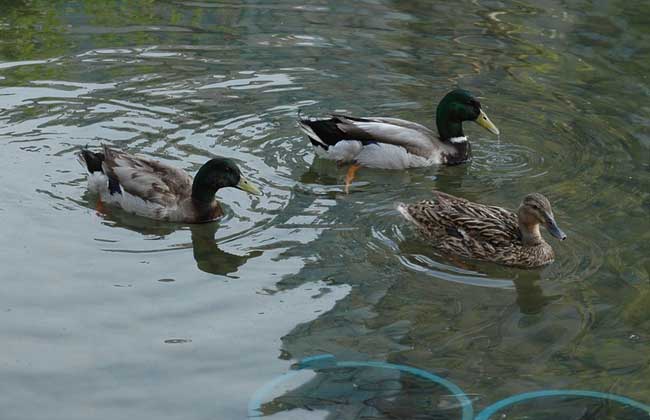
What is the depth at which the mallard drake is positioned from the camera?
8633 millimetres

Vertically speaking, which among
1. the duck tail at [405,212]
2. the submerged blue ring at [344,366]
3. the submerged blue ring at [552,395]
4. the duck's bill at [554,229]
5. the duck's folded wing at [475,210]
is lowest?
the submerged blue ring at [552,395]

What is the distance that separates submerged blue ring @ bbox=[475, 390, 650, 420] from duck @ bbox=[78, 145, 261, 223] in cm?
345

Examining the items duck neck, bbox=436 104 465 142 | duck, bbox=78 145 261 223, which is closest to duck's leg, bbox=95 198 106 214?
duck, bbox=78 145 261 223

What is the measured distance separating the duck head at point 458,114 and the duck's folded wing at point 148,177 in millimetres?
2871

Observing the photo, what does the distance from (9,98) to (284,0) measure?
5.36 metres

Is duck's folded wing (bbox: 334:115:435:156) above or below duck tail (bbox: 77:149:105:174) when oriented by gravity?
below

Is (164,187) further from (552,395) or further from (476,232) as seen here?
(552,395)

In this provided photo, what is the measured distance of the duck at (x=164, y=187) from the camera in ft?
31.2

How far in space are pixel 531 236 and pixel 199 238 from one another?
2.56 meters

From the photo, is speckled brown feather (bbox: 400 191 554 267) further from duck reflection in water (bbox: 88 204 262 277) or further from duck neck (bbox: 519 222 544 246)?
duck reflection in water (bbox: 88 204 262 277)

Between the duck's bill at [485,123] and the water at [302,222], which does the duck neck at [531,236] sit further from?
the duck's bill at [485,123]

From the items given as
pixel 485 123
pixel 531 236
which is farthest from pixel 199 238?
pixel 485 123

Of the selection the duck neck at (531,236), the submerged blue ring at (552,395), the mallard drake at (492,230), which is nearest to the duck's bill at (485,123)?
the mallard drake at (492,230)

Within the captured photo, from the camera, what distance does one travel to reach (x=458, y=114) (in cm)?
1162
